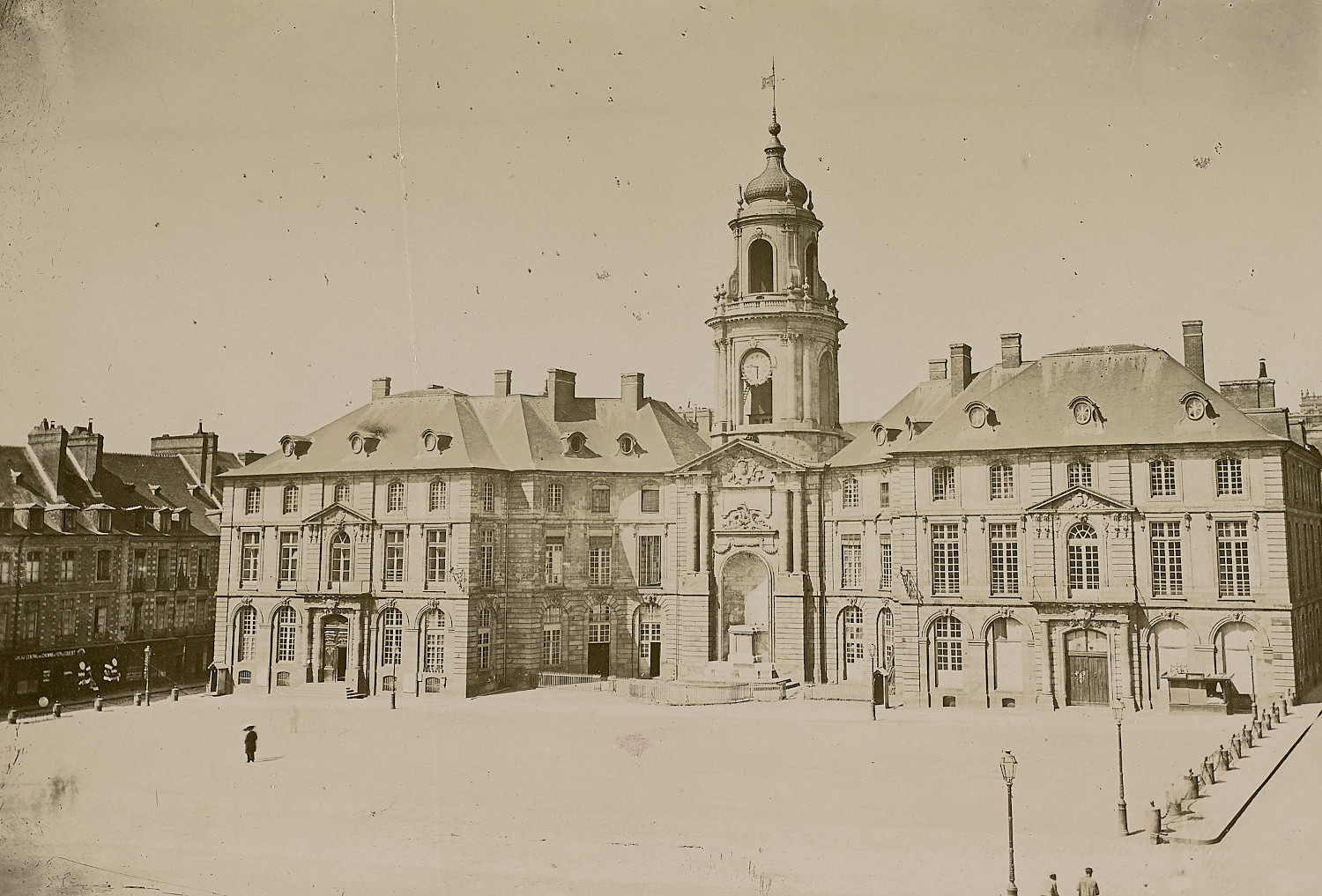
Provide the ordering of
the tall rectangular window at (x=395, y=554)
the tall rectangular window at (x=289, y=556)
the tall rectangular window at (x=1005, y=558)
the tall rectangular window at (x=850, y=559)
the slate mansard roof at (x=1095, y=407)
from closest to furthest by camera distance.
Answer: the slate mansard roof at (x=1095, y=407) → the tall rectangular window at (x=1005, y=558) → the tall rectangular window at (x=850, y=559) → the tall rectangular window at (x=395, y=554) → the tall rectangular window at (x=289, y=556)

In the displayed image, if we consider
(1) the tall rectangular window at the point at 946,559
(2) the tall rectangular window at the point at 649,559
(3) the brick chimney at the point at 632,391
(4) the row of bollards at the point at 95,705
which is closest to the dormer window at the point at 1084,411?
(1) the tall rectangular window at the point at 946,559

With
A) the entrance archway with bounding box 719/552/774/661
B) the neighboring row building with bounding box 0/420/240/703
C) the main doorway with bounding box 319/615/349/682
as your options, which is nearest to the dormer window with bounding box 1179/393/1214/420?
the entrance archway with bounding box 719/552/774/661

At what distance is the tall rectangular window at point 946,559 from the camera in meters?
45.2

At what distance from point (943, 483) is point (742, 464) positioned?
32.6ft

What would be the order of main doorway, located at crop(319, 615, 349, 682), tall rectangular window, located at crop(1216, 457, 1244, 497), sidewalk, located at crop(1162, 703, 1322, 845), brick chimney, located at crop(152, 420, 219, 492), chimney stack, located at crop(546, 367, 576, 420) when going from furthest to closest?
1. brick chimney, located at crop(152, 420, 219, 492)
2. chimney stack, located at crop(546, 367, 576, 420)
3. main doorway, located at crop(319, 615, 349, 682)
4. tall rectangular window, located at crop(1216, 457, 1244, 497)
5. sidewalk, located at crop(1162, 703, 1322, 845)

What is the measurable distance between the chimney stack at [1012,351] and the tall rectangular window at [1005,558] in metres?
7.61

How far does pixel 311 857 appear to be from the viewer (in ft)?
79.9

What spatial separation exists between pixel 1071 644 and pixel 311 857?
2912cm

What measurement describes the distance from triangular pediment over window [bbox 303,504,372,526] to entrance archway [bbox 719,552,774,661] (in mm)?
16253

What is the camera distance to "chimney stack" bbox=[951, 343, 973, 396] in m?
51.3

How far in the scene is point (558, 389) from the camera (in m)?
56.2

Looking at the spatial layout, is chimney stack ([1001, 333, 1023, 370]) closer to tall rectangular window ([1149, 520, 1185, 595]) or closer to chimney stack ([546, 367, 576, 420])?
tall rectangular window ([1149, 520, 1185, 595])

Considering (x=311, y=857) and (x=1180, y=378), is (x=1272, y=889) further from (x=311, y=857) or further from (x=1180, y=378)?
(x=1180, y=378)

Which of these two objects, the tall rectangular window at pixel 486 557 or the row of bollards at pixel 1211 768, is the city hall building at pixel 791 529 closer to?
the tall rectangular window at pixel 486 557
